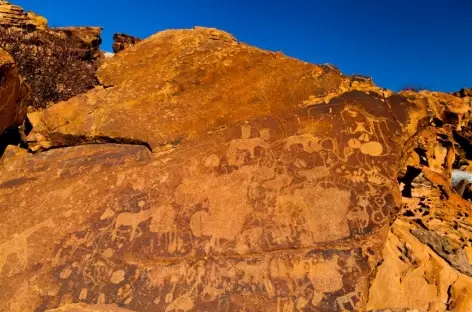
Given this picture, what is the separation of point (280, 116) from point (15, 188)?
Result: 2.25 meters

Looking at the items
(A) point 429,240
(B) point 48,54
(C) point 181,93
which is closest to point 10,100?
(C) point 181,93

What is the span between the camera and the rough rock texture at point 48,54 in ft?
26.5

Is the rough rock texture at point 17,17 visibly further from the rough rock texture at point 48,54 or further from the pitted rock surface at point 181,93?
the pitted rock surface at point 181,93

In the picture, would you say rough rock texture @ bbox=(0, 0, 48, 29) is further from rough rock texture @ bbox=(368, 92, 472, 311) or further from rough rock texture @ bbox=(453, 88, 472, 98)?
rough rock texture @ bbox=(453, 88, 472, 98)

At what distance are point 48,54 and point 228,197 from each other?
304 inches

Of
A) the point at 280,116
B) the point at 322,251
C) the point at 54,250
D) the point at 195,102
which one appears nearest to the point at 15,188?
the point at 54,250

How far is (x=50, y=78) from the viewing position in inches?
325

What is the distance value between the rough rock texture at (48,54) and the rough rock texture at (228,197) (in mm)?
4595

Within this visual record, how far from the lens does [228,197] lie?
2.95m

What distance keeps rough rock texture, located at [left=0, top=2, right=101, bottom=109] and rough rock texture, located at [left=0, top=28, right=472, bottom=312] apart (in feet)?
15.1

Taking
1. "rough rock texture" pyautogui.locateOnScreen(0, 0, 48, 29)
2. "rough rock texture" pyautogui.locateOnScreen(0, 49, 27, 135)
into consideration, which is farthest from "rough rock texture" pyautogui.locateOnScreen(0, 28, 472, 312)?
"rough rock texture" pyautogui.locateOnScreen(0, 0, 48, 29)

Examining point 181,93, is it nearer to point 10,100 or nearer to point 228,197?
point 228,197

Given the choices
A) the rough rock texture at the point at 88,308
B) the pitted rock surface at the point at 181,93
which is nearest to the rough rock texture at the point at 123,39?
the pitted rock surface at the point at 181,93

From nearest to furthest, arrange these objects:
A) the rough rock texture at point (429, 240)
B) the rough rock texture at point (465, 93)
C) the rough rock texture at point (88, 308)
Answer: the rough rock texture at point (88, 308)
the rough rock texture at point (429, 240)
the rough rock texture at point (465, 93)
